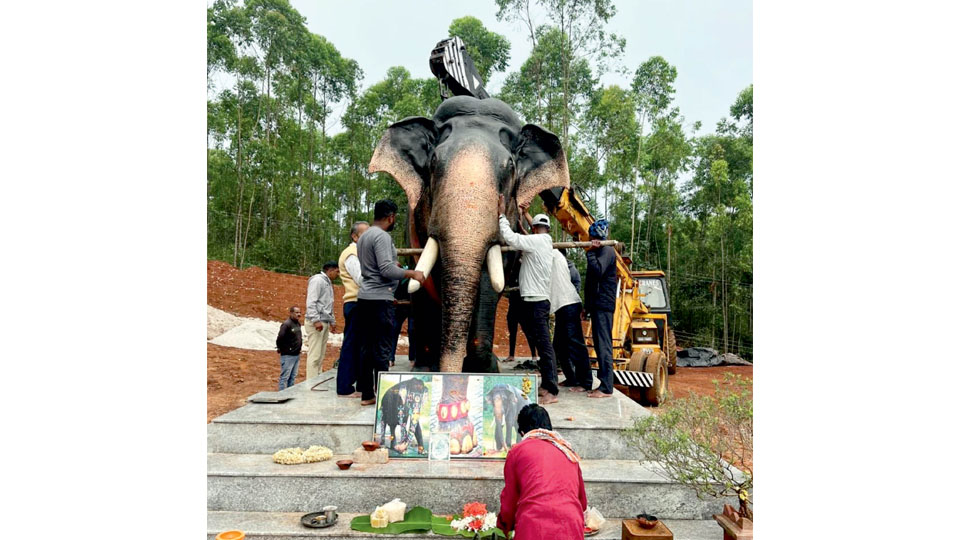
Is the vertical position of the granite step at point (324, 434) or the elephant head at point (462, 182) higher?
the elephant head at point (462, 182)

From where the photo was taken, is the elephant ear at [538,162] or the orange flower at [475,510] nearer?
the orange flower at [475,510]

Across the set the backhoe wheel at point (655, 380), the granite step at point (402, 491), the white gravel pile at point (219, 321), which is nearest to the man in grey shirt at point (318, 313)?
the granite step at point (402, 491)

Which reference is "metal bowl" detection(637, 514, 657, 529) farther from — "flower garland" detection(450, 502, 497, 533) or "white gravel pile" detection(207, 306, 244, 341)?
"white gravel pile" detection(207, 306, 244, 341)

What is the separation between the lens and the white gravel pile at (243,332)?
51.9ft

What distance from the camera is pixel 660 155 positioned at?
22641mm

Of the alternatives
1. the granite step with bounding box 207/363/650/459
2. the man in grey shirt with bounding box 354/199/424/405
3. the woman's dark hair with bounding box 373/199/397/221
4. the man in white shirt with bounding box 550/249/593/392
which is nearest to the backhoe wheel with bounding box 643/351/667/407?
the man in white shirt with bounding box 550/249/593/392

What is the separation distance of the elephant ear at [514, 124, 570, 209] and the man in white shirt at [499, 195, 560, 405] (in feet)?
2.54

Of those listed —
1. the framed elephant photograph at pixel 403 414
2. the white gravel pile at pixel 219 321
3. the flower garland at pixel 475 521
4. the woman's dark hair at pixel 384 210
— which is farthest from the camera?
the white gravel pile at pixel 219 321

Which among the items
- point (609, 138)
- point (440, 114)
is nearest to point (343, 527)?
point (440, 114)

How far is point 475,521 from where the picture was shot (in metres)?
3.15

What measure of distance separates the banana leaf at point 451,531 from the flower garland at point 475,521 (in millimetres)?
23

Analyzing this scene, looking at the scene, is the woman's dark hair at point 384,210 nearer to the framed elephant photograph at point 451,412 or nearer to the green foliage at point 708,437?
the framed elephant photograph at point 451,412

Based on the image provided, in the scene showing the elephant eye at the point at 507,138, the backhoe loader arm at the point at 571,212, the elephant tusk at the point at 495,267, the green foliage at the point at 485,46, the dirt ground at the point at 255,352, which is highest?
the green foliage at the point at 485,46

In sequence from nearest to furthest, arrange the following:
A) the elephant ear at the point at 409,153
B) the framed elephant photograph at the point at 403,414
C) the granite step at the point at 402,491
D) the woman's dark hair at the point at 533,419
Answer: the woman's dark hair at the point at 533,419
the granite step at the point at 402,491
the framed elephant photograph at the point at 403,414
the elephant ear at the point at 409,153
